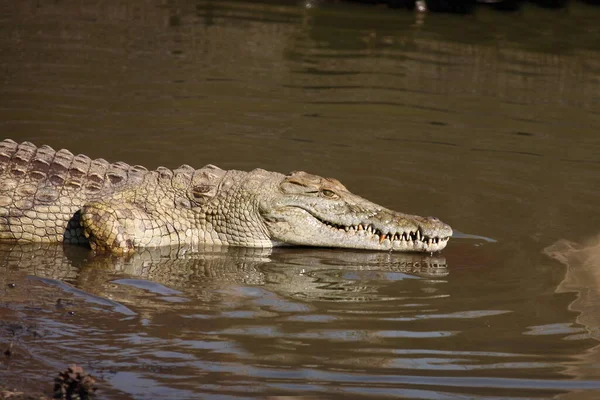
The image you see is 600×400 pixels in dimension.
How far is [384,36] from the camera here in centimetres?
1709

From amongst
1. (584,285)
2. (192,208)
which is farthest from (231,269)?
(584,285)

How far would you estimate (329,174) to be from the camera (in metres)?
10.0

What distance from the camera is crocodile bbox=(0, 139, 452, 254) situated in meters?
7.84

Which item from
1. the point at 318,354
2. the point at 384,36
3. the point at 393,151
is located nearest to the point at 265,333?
the point at 318,354

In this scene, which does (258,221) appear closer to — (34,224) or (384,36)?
(34,224)

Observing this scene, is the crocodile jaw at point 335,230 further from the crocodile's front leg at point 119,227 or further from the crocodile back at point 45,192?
the crocodile back at point 45,192

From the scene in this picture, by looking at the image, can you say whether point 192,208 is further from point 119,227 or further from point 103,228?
point 103,228

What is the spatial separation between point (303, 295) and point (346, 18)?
1231cm

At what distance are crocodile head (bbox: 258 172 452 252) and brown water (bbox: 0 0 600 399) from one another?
0.14m

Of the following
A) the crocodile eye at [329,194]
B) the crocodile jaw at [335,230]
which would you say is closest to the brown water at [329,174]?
the crocodile jaw at [335,230]

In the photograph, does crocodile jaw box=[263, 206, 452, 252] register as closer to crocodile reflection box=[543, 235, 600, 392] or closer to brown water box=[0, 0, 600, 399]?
brown water box=[0, 0, 600, 399]

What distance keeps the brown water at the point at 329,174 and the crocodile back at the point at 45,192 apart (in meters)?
0.21

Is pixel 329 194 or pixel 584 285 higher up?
pixel 329 194

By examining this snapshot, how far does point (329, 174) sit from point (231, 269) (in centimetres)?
274
